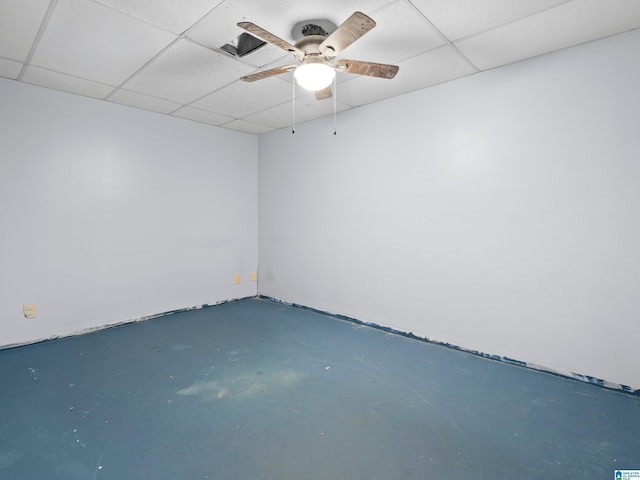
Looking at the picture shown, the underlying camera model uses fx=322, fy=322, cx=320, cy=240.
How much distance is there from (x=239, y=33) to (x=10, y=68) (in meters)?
2.17

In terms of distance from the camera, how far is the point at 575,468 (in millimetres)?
1611

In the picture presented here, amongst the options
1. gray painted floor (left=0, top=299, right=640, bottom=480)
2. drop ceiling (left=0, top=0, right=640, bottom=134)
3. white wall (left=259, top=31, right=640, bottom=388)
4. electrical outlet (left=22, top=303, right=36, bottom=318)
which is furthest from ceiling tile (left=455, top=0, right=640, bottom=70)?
electrical outlet (left=22, top=303, right=36, bottom=318)

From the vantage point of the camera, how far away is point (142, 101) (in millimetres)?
3559

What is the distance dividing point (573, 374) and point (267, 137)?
449 centimetres

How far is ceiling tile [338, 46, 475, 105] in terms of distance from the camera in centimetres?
260

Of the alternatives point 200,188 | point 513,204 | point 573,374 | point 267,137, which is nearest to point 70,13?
point 200,188

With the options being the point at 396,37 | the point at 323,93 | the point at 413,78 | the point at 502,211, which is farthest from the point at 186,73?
the point at 502,211

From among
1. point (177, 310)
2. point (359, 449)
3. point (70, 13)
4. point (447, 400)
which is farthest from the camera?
point (177, 310)

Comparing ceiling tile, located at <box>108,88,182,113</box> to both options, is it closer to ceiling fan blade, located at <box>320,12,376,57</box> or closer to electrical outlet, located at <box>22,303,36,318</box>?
electrical outlet, located at <box>22,303,36,318</box>

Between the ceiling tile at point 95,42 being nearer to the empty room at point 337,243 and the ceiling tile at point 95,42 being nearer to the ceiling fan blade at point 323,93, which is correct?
the empty room at point 337,243

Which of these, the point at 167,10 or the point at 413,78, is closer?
the point at 167,10

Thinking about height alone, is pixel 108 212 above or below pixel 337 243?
above

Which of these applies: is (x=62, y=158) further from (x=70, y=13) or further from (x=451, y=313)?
(x=451, y=313)

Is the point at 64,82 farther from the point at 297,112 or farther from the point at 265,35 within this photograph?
the point at 265,35
